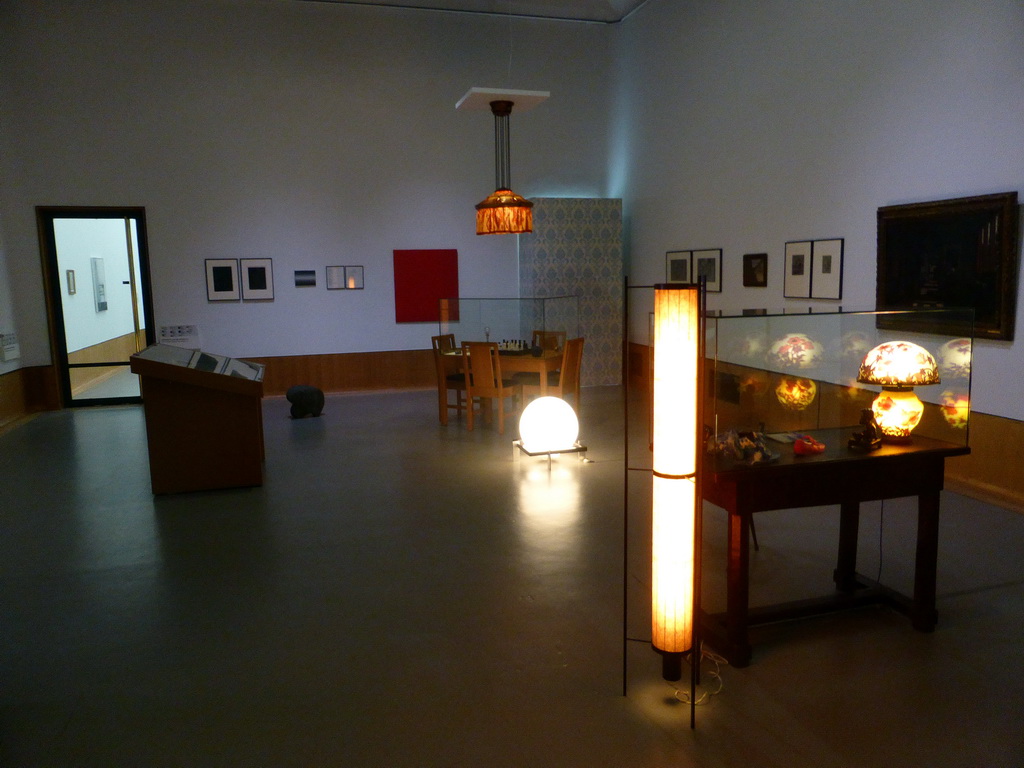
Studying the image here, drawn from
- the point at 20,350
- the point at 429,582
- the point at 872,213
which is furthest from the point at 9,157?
the point at 872,213

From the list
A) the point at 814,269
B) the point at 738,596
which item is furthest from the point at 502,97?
the point at 738,596

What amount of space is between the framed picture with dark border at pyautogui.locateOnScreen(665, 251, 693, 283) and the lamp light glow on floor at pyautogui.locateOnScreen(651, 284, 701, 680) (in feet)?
21.2

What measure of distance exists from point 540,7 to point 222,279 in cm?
565

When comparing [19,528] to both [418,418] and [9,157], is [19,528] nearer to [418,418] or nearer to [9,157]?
[418,418]

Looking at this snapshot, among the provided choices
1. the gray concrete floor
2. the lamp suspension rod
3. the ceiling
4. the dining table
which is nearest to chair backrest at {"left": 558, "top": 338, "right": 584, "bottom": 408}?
the dining table

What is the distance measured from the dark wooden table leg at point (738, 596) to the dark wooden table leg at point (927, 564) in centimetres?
91

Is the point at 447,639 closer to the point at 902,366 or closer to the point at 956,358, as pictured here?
the point at 902,366

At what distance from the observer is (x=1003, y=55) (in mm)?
5121

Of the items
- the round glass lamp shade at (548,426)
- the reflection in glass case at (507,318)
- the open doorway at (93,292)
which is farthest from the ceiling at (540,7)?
the round glass lamp shade at (548,426)

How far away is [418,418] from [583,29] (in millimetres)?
6246

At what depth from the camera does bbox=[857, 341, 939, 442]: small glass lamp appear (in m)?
3.52

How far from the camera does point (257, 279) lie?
10281mm

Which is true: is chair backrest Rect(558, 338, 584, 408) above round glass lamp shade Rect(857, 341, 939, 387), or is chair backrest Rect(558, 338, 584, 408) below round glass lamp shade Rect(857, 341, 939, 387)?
below

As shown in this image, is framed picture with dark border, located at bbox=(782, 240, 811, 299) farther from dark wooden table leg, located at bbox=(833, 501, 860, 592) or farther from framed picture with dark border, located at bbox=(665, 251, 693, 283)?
dark wooden table leg, located at bbox=(833, 501, 860, 592)
